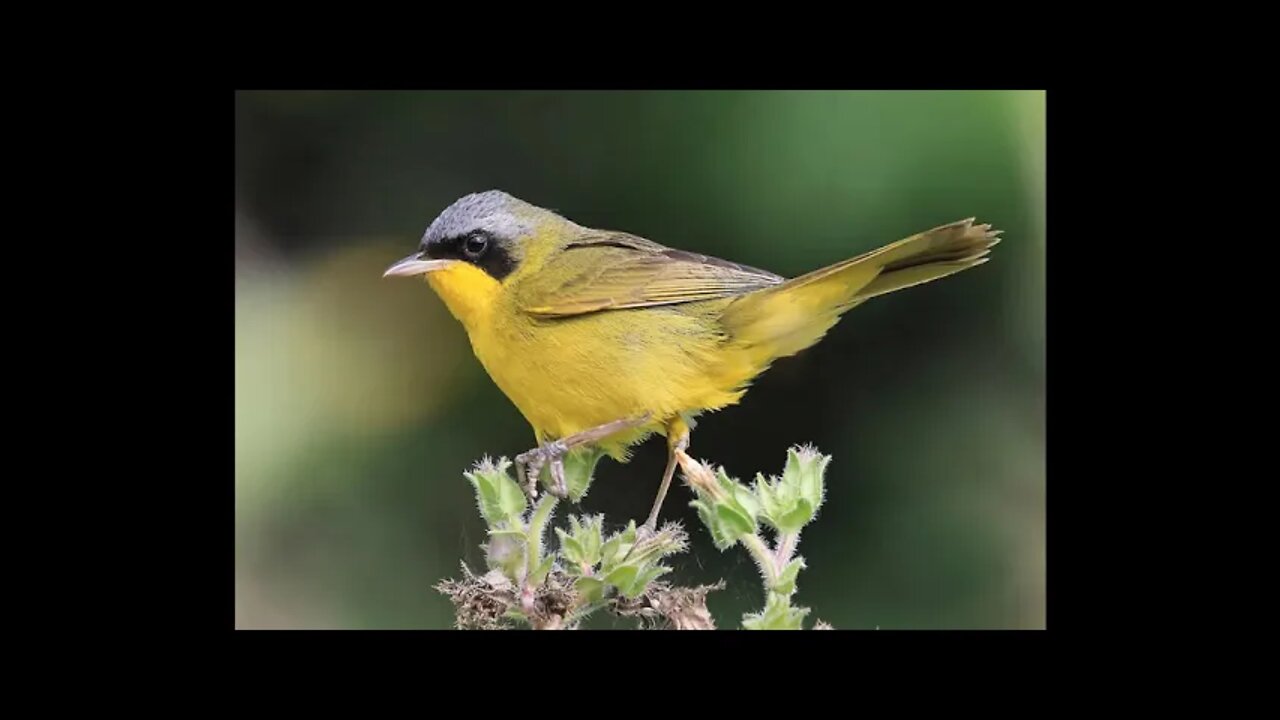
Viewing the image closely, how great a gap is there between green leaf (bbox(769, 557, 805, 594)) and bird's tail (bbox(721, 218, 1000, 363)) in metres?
1.16

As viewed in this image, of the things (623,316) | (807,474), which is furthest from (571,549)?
(623,316)

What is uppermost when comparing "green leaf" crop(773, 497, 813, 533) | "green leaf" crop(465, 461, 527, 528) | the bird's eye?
the bird's eye

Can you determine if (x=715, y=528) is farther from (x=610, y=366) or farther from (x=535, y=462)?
(x=610, y=366)

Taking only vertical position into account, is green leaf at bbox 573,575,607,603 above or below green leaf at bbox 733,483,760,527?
below

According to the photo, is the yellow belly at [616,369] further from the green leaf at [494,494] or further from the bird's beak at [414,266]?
the green leaf at [494,494]

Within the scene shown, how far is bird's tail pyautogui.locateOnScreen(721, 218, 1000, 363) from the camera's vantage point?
2900 mm

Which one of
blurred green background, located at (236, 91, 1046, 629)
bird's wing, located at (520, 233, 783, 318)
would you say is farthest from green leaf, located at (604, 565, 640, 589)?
blurred green background, located at (236, 91, 1046, 629)

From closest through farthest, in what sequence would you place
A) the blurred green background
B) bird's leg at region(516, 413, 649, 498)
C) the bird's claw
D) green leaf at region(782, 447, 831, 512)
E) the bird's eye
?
green leaf at region(782, 447, 831, 512) < bird's leg at region(516, 413, 649, 498) < the bird's claw < the bird's eye < the blurred green background

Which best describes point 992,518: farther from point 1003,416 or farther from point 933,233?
point 933,233

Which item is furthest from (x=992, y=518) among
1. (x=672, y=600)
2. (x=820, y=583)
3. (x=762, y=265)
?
(x=672, y=600)

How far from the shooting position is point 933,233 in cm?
287

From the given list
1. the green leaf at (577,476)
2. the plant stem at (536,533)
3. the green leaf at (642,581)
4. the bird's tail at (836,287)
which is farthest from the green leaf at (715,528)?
the bird's tail at (836,287)

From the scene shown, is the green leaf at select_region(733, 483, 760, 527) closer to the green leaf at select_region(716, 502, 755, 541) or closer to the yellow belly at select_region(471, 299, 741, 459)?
the green leaf at select_region(716, 502, 755, 541)

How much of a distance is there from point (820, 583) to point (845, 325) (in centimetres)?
77
